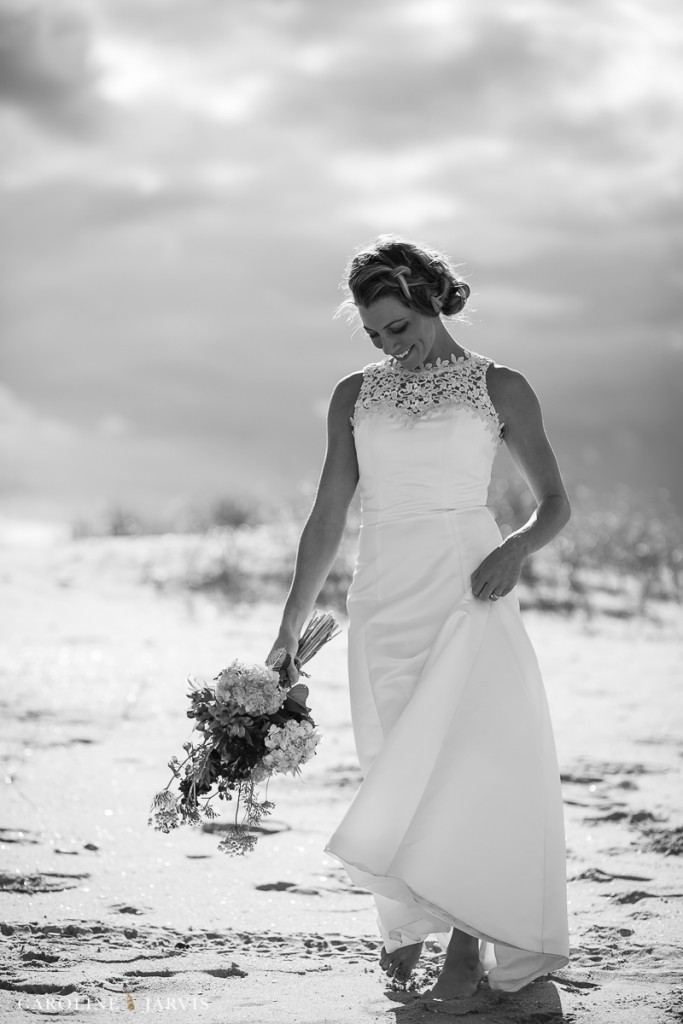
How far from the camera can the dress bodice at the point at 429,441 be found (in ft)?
13.0

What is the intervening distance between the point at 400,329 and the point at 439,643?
1.03 meters

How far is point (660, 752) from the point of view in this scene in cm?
683

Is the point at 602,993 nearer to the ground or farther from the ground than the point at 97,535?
nearer to the ground

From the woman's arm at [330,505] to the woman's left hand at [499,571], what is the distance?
564 mm

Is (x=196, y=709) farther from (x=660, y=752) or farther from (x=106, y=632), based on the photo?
(x=106, y=632)

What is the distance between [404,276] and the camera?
3.85 metres

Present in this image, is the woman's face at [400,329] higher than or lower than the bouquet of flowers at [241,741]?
higher

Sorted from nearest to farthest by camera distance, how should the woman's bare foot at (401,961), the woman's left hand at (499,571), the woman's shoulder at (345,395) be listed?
the woman's left hand at (499,571) → the woman's bare foot at (401,961) → the woman's shoulder at (345,395)

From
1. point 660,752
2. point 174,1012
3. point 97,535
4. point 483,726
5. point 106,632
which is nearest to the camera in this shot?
point 174,1012

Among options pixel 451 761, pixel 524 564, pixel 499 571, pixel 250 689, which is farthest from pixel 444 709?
pixel 524 564

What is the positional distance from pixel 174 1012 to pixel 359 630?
129cm

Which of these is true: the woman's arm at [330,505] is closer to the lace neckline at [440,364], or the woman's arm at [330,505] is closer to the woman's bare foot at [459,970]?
the lace neckline at [440,364]

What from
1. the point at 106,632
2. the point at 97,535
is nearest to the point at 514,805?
the point at 106,632

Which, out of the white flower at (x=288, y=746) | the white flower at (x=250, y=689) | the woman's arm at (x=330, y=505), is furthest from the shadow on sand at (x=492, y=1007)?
the woman's arm at (x=330, y=505)
